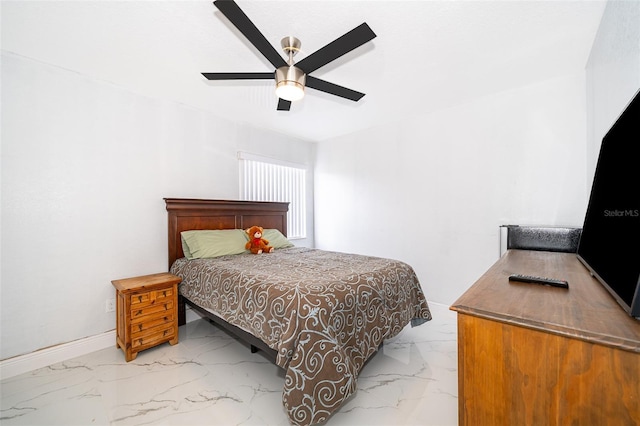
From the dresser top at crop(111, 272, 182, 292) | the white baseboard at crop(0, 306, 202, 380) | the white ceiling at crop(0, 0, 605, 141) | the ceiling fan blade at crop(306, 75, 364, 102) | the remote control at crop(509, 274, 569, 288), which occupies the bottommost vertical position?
the white baseboard at crop(0, 306, 202, 380)

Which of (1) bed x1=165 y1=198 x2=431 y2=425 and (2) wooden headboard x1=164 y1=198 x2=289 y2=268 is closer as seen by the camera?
(1) bed x1=165 y1=198 x2=431 y2=425

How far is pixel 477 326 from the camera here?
792 millimetres

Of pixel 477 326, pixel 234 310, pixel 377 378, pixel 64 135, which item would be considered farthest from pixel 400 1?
pixel 64 135

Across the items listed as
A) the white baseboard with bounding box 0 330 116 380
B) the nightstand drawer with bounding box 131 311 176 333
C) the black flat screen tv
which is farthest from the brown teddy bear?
the black flat screen tv

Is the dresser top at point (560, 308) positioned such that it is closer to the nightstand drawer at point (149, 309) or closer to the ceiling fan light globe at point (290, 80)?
the ceiling fan light globe at point (290, 80)

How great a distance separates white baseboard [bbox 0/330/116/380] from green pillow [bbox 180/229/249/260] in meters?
1.01

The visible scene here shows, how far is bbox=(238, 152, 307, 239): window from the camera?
12.3ft

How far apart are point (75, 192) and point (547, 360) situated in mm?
3316

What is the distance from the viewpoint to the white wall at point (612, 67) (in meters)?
1.28

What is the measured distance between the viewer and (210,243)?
2873mm

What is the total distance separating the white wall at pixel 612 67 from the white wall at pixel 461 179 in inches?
11.5

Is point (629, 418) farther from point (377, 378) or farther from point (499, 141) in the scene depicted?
point (499, 141)

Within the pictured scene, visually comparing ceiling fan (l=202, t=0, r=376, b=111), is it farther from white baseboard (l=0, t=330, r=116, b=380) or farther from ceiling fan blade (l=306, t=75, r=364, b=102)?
white baseboard (l=0, t=330, r=116, b=380)

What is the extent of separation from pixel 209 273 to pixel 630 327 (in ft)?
7.97
